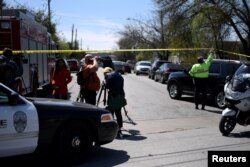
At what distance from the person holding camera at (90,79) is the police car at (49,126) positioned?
2796 mm

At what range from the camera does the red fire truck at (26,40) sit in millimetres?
13703

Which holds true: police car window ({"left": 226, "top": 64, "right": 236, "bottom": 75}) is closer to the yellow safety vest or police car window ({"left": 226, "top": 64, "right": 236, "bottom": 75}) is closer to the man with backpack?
the yellow safety vest

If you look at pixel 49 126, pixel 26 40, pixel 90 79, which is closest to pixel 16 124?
pixel 49 126

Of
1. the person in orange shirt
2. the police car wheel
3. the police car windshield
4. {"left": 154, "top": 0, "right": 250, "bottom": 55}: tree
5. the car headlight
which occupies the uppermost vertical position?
{"left": 154, "top": 0, "right": 250, "bottom": 55}: tree

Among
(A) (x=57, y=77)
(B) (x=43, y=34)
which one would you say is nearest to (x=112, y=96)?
(A) (x=57, y=77)

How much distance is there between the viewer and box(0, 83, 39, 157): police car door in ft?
21.8

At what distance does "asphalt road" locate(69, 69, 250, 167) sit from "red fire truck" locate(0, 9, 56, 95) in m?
3.40

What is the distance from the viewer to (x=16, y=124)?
22.2 feet

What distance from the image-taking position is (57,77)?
38.6ft

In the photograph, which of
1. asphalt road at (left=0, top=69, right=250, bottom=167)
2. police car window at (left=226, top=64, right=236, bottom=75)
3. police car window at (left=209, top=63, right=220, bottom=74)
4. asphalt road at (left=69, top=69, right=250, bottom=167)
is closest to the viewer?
asphalt road at (left=0, top=69, right=250, bottom=167)

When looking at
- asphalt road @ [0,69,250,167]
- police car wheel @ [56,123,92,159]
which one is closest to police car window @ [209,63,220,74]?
asphalt road @ [0,69,250,167]

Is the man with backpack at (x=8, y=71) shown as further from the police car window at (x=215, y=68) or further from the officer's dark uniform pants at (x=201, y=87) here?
the police car window at (x=215, y=68)

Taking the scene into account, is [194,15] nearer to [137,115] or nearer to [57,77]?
[137,115]

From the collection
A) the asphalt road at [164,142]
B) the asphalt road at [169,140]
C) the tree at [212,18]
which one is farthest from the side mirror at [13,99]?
the tree at [212,18]
